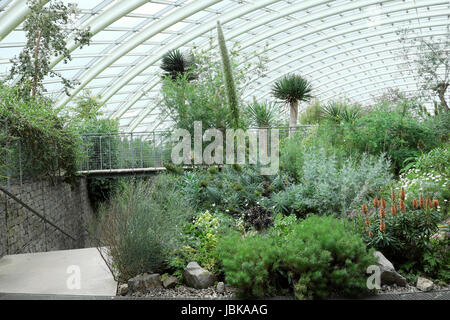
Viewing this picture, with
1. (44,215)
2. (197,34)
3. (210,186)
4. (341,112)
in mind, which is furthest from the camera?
(197,34)

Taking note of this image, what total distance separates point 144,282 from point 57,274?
1.32m

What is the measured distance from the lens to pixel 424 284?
3744mm

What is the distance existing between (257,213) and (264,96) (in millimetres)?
29462

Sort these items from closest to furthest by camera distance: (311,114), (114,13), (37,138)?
(37,138), (114,13), (311,114)

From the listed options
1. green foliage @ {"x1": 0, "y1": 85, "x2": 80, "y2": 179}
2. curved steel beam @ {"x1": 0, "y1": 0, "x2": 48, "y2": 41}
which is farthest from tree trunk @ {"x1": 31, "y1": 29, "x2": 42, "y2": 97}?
green foliage @ {"x1": 0, "y1": 85, "x2": 80, "y2": 179}

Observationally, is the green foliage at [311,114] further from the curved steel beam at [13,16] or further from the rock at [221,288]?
the rock at [221,288]

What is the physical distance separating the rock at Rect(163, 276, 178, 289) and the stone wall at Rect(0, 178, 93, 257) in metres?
3.36

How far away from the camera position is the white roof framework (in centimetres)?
1452

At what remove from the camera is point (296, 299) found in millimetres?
3494

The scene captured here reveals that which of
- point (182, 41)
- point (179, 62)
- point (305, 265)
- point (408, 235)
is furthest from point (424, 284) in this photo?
point (182, 41)

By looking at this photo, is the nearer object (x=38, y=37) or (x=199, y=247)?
(x=199, y=247)

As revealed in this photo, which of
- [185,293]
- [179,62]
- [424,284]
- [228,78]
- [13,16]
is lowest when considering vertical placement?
[185,293]

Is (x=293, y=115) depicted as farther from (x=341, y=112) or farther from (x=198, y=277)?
(x=198, y=277)

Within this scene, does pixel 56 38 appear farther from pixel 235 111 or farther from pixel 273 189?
pixel 273 189
